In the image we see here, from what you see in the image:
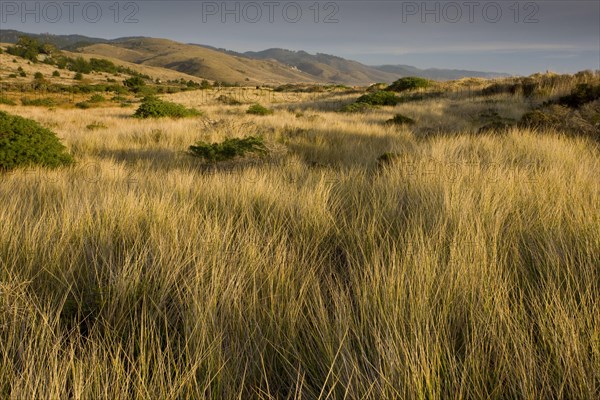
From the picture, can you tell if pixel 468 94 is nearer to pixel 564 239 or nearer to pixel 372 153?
pixel 372 153

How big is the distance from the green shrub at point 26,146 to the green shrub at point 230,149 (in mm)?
2123

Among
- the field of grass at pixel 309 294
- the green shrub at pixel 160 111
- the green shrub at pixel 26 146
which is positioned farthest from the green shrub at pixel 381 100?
the field of grass at pixel 309 294

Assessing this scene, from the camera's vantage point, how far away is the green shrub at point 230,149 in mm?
6398

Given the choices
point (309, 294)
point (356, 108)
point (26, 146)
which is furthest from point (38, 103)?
point (309, 294)

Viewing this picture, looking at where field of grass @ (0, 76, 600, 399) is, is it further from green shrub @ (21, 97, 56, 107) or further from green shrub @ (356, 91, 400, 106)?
green shrub @ (21, 97, 56, 107)

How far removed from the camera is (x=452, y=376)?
1228 mm

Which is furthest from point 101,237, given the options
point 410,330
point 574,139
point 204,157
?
point 574,139

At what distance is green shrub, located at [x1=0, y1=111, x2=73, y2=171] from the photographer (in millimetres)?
5734

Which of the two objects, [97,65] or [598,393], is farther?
[97,65]

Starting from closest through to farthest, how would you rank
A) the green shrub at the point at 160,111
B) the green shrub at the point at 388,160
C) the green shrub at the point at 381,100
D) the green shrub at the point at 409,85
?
the green shrub at the point at 388,160, the green shrub at the point at 160,111, the green shrub at the point at 381,100, the green shrub at the point at 409,85

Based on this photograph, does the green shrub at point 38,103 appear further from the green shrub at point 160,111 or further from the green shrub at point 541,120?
the green shrub at point 541,120

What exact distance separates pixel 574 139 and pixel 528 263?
244 inches

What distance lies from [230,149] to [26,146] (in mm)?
3111

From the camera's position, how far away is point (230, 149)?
6453 millimetres
